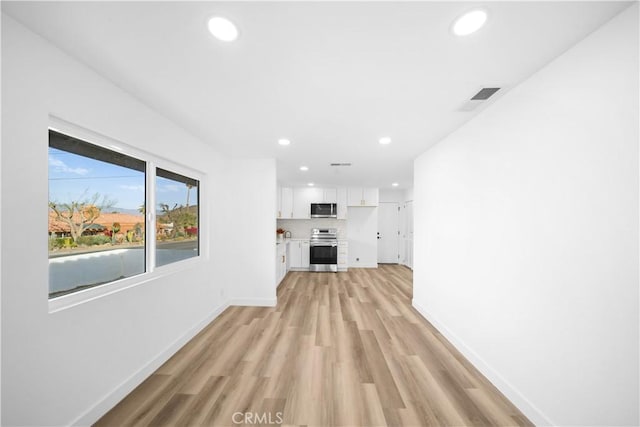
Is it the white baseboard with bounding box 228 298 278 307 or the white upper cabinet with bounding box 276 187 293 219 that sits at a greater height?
the white upper cabinet with bounding box 276 187 293 219

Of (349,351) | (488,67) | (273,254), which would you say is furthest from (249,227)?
(488,67)

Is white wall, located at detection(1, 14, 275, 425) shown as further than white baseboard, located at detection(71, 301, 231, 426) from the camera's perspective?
No

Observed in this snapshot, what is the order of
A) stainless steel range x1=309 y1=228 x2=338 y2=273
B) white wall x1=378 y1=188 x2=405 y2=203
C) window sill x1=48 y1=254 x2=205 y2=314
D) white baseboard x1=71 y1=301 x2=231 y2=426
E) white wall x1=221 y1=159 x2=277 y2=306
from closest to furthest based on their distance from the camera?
1. window sill x1=48 y1=254 x2=205 y2=314
2. white baseboard x1=71 y1=301 x2=231 y2=426
3. white wall x1=221 y1=159 x2=277 y2=306
4. stainless steel range x1=309 y1=228 x2=338 y2=273
5. white wall x1=378 y1=188 x2=405 y2=203

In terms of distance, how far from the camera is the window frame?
4.94 feet

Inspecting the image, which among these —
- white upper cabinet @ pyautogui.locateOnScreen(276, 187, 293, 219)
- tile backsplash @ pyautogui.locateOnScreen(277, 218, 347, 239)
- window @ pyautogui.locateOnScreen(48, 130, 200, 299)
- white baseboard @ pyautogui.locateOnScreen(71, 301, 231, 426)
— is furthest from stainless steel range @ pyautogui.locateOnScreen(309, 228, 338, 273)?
window @ pyautogui.locateOnScreen(48, 130, 200, 299)

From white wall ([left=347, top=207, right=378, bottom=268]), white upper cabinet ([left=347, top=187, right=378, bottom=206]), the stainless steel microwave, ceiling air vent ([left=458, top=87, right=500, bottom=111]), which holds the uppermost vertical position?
ceiling air vent ([left=458, top=87, right=500, bottom=111])

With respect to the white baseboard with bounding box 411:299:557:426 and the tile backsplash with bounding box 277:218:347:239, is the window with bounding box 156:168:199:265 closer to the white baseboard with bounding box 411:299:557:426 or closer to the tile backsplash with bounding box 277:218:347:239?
the white baseboard with bounding box 411:299:557:426

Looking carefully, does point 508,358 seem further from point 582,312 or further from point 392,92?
point 392,92

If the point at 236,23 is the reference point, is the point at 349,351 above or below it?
below

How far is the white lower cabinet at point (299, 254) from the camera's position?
666cm

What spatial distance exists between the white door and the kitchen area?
68 cm

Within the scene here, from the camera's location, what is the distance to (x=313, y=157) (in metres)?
3.66

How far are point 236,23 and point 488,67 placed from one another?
1544 mm

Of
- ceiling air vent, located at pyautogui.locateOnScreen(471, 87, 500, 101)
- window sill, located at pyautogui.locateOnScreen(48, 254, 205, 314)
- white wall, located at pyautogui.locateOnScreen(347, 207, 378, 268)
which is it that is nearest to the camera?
window sill, located at pyautogui.locateOnScreen(48, 254, 205, 314)
